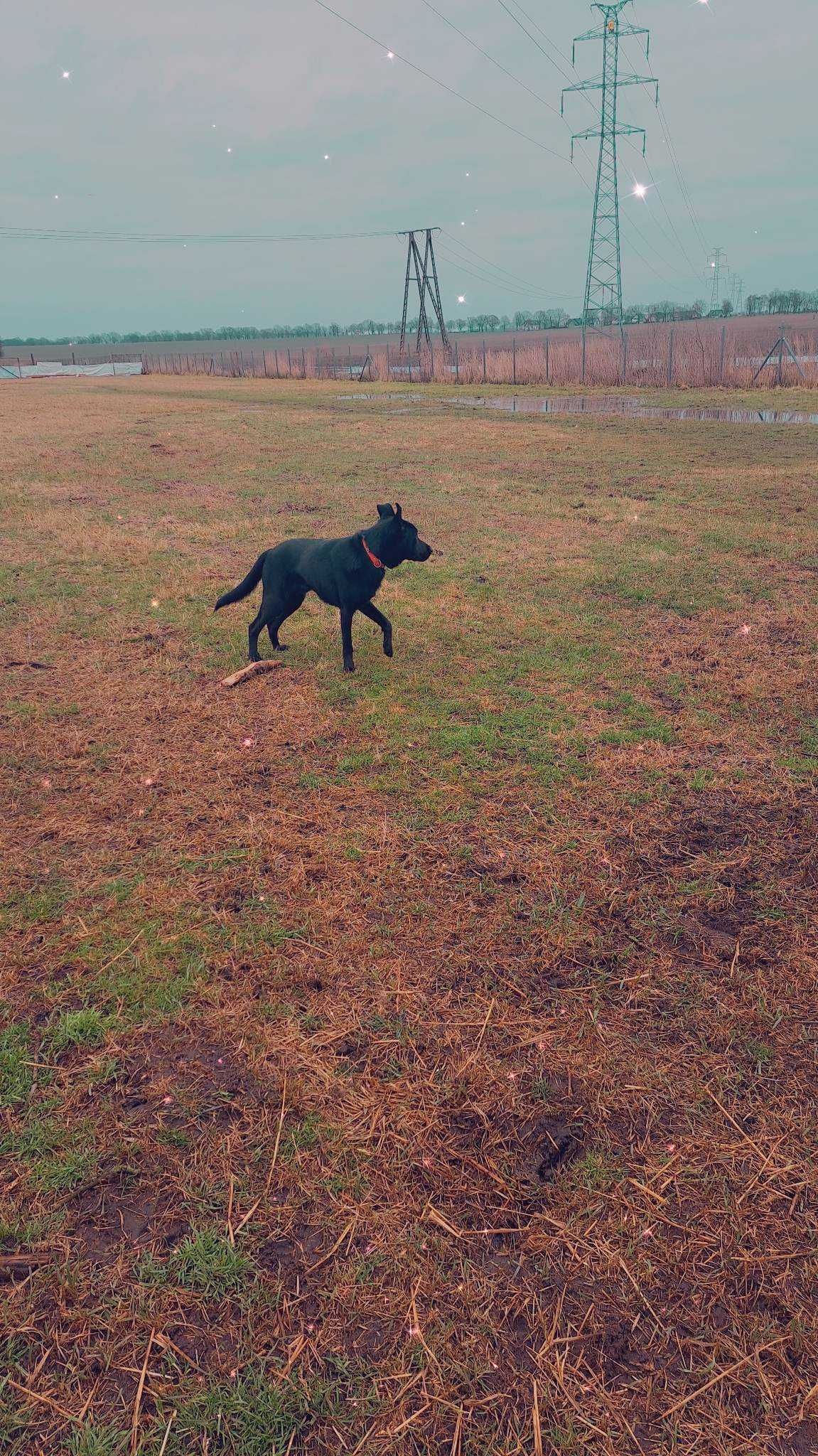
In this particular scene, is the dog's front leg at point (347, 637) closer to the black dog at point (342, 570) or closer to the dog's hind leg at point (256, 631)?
the black dog at point (342, 570)

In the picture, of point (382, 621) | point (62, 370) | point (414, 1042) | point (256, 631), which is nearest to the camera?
point (414, 1042)

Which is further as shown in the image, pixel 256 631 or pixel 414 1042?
pixel 256 631

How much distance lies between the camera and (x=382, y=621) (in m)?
5.45

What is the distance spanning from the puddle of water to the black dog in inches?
599

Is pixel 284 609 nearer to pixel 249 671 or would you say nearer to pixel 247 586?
pixel 247 586

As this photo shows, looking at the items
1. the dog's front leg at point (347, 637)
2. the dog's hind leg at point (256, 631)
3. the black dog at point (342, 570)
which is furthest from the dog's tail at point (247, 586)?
the dog's front leg at point (347, 637)

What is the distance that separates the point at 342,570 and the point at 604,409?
19.1 meters

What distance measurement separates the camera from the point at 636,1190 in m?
2.06

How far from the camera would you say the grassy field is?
1.68 m

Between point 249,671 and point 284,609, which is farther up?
point 284,609

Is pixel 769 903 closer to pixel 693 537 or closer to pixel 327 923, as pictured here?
pixel 327 923

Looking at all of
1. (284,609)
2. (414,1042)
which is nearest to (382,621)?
(284,609)

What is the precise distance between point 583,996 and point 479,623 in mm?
4079

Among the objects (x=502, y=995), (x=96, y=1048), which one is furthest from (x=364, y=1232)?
(x=96, y=1048)
